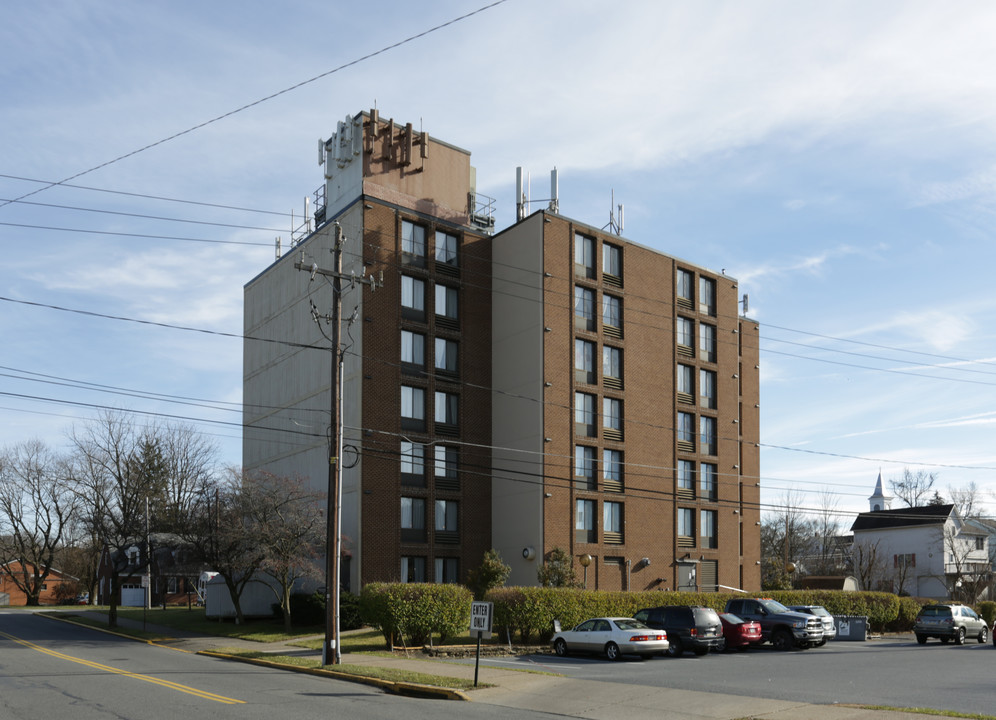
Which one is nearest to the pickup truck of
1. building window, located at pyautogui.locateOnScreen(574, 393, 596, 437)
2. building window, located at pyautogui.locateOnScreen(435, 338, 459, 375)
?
building window, located at pyautogui.locateOnScreen(574, 393, 596, 437)

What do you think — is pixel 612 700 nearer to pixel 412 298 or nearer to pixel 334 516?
pixel 334 516

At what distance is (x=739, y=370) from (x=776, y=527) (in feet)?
167

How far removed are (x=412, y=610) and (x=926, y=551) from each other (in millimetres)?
74098

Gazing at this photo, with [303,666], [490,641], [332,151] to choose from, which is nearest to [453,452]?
[490,641]

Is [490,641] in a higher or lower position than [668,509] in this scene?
lower

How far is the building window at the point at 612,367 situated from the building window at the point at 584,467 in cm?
396

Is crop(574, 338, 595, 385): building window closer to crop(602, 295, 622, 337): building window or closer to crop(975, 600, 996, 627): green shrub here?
crop(602, 295, 622, 337): building window

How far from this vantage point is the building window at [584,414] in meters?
48.9

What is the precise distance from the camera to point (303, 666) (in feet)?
84.5

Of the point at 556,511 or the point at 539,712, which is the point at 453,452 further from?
the point at 539,712

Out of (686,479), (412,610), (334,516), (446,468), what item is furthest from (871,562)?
(334,516)

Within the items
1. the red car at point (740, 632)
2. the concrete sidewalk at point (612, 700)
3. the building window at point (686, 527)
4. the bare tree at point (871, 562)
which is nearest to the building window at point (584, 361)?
the building window at point (686, 527)

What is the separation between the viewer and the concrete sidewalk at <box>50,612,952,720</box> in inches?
668

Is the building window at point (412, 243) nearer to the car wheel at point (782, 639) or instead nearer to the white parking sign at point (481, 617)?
the car wheel at point (782, 639)
